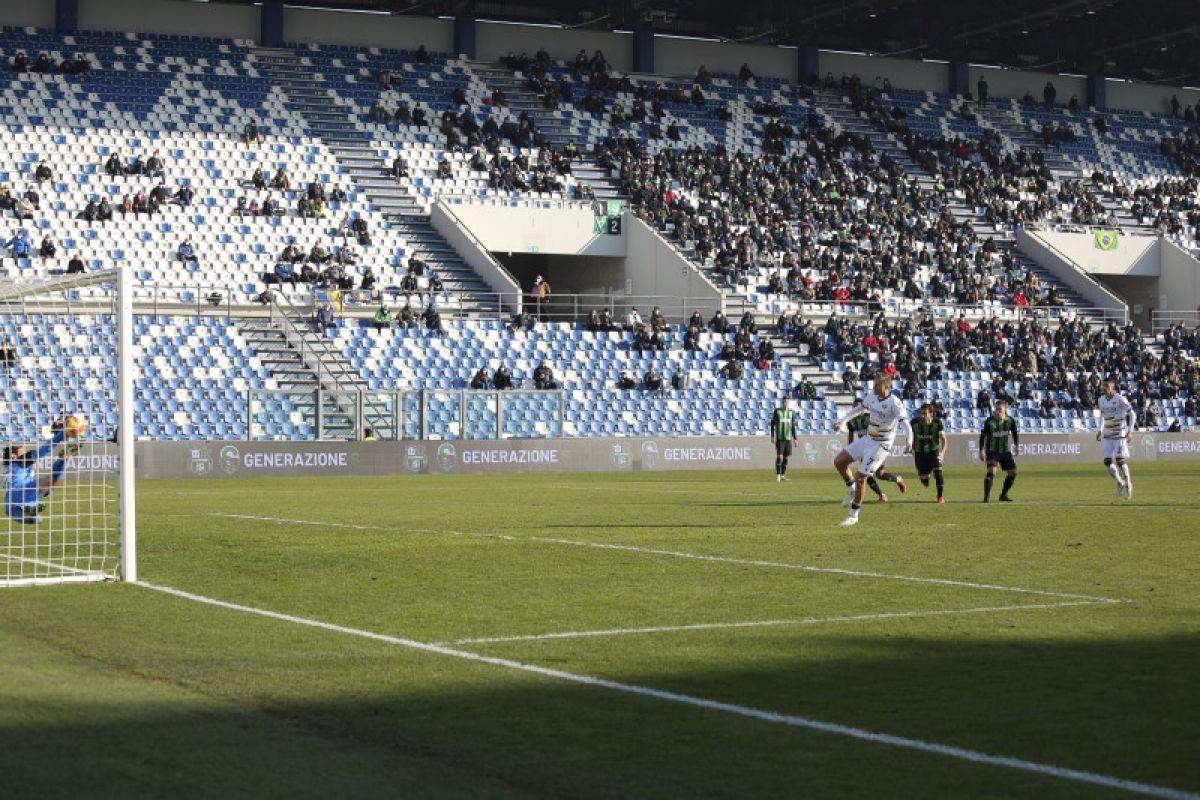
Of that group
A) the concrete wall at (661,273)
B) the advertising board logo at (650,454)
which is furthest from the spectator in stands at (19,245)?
the concrete wall at (661,273)

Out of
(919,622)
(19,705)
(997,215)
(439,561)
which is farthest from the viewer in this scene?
(997,215)

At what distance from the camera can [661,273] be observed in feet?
189

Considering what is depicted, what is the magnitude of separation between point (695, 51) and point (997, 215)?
15.3 metres

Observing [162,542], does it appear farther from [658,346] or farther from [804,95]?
[804,95]

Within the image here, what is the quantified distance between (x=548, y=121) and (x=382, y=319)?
58.6 feet

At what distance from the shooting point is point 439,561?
54.3ft

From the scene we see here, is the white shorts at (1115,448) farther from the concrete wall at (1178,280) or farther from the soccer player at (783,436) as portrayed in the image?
the concrete wall at (1178,280)

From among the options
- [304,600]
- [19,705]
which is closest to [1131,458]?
[304,600]

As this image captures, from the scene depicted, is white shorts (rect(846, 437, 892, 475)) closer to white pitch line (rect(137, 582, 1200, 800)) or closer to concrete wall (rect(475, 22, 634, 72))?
white pitch line (rect(137, 582, 1200, 800))

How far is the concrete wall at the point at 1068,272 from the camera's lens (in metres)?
65.1

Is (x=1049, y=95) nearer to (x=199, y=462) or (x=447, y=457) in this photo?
(x=447, y=457)

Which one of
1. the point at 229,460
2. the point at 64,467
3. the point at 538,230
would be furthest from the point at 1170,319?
the point at 64,467

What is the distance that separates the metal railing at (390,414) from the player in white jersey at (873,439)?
71.3 ft

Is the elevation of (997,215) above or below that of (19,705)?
above
